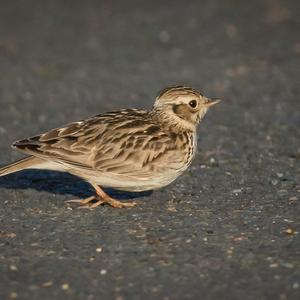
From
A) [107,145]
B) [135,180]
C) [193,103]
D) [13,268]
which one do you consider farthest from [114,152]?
[13,268]

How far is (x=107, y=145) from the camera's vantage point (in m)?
9.12

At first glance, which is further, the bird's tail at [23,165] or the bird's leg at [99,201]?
the bird's leg at [99,201]

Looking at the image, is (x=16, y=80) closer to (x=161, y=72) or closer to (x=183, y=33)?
(x=161, y=72)

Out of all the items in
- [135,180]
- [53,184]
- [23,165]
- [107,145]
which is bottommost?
[53,184]

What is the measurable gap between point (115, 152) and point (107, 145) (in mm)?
124

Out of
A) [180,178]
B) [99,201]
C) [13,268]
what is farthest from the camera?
[180,178]

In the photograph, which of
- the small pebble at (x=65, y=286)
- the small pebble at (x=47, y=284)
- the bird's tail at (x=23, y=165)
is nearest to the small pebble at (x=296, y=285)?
the small pebble at (x=65, y=286)

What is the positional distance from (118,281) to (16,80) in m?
10.3

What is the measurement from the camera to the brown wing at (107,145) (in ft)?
29.3

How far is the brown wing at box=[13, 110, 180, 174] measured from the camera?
8922 millimetres

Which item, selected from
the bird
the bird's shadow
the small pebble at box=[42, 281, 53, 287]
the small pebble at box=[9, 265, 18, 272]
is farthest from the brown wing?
the small pebble at box=[42, 281, 53, 287]

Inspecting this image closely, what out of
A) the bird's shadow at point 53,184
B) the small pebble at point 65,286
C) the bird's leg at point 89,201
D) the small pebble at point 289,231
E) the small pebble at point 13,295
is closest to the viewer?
the small pebble at point 13,295

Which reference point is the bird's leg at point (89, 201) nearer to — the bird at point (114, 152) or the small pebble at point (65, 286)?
the bird at point (114, 152)

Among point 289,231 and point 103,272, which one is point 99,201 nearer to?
point 103,272
